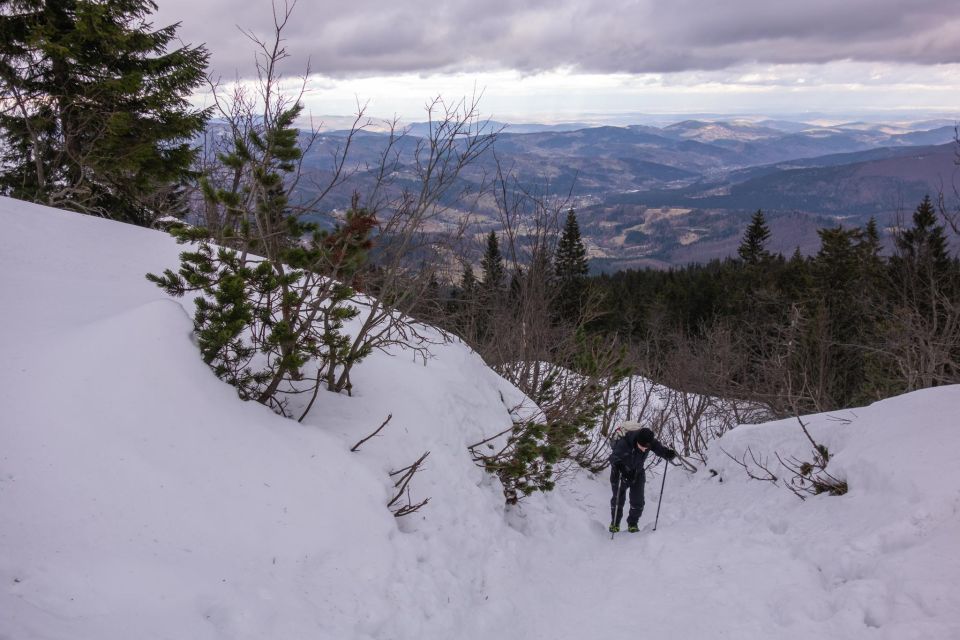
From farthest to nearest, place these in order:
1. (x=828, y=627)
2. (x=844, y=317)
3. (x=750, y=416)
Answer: (x=844, y=317) → (x=750, y=416) → (x=828, y=627)

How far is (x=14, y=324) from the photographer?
4.64 m

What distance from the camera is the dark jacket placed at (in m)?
7.25

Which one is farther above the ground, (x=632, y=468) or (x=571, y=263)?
(x=632, y=468)

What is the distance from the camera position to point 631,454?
24.3ft

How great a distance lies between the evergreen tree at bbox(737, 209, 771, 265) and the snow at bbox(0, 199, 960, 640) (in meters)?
43.1

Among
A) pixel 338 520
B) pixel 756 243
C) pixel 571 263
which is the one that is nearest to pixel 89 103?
pixel 338 520

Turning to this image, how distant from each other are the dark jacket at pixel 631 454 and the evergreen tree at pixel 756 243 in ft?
142

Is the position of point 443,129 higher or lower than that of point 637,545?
higher

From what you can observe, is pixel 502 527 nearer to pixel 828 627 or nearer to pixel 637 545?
pixel 637 545

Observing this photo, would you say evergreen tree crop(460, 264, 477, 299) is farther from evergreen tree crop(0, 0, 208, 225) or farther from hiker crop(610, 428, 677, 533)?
evergreen tree crop(0, 0, 208, 225)

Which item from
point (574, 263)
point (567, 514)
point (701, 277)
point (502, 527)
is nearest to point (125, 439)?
point (502, 527)

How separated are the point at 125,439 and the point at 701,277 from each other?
1866 inches

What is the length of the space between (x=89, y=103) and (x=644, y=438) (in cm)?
1456

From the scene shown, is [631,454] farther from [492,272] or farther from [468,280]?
[468,280]
